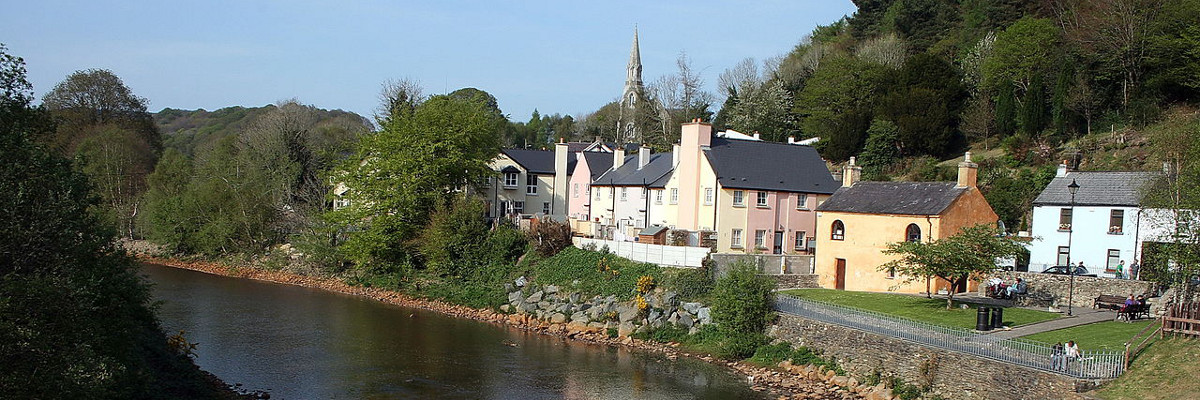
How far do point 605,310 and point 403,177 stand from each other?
1688 cm

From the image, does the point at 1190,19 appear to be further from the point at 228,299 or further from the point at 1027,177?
the point at 228,299

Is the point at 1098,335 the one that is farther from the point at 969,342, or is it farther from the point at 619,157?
the point at 619,157

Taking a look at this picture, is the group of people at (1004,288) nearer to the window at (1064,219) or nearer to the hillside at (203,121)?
the window at (1064,219)

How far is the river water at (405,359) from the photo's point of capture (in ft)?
82.4

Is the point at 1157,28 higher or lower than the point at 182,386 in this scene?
higher

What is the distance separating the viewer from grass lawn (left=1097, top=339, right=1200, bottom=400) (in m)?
18.5

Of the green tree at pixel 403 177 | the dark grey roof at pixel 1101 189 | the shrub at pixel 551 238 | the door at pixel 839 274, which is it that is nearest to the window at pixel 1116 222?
the dark grey roof at pixel 1101 189

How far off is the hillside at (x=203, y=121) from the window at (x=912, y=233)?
7651cm

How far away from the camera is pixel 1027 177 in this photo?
43.1 metres

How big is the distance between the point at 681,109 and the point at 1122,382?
53.7 m

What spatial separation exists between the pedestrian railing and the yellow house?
5753mm

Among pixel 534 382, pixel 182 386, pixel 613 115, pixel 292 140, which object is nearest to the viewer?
pixel 182 386

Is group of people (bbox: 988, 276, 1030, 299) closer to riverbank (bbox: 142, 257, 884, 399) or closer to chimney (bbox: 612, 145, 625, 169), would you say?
riverbank (bbox: 142, 257, 884, 399)

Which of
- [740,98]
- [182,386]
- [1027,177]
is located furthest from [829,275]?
[740,98]
